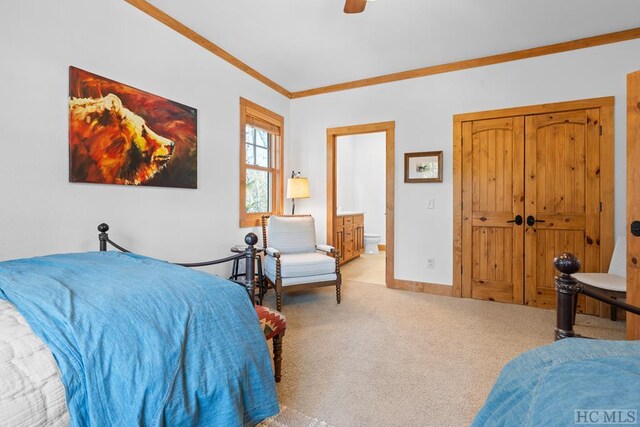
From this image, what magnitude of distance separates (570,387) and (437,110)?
3.61m

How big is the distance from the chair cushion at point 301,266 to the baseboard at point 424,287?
107cm

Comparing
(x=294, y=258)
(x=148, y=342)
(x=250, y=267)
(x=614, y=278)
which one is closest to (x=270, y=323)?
(x=250, y=267)

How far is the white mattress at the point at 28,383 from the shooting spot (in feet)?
2.27

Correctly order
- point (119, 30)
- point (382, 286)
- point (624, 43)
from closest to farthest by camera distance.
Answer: point (119, 30)
point (624, 43)
point (382, 286)

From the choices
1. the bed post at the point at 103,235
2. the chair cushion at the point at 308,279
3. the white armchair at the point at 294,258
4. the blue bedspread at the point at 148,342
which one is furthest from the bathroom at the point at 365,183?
the blue bedspread at the point at 148,342

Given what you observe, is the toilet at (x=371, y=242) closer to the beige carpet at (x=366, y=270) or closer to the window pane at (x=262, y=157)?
the beige carpet at (x=366, y=270)

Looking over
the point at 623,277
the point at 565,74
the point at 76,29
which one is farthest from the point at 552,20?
the point at 76,29

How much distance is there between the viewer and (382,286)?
4043mm

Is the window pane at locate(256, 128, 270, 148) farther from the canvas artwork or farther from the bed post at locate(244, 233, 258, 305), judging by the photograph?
the bed post at locate(244, 233, 258, 305)

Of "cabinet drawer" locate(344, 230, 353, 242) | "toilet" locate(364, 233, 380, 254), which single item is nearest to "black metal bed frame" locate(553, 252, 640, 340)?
"cabinet drawer" locate(344, 230, 353, 242)

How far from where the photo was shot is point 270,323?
5.60 feet

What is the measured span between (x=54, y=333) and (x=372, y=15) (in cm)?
299

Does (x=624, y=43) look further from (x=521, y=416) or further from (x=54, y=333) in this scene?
(x=54, y=333)

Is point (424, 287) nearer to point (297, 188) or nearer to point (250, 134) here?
point (297, 188)
